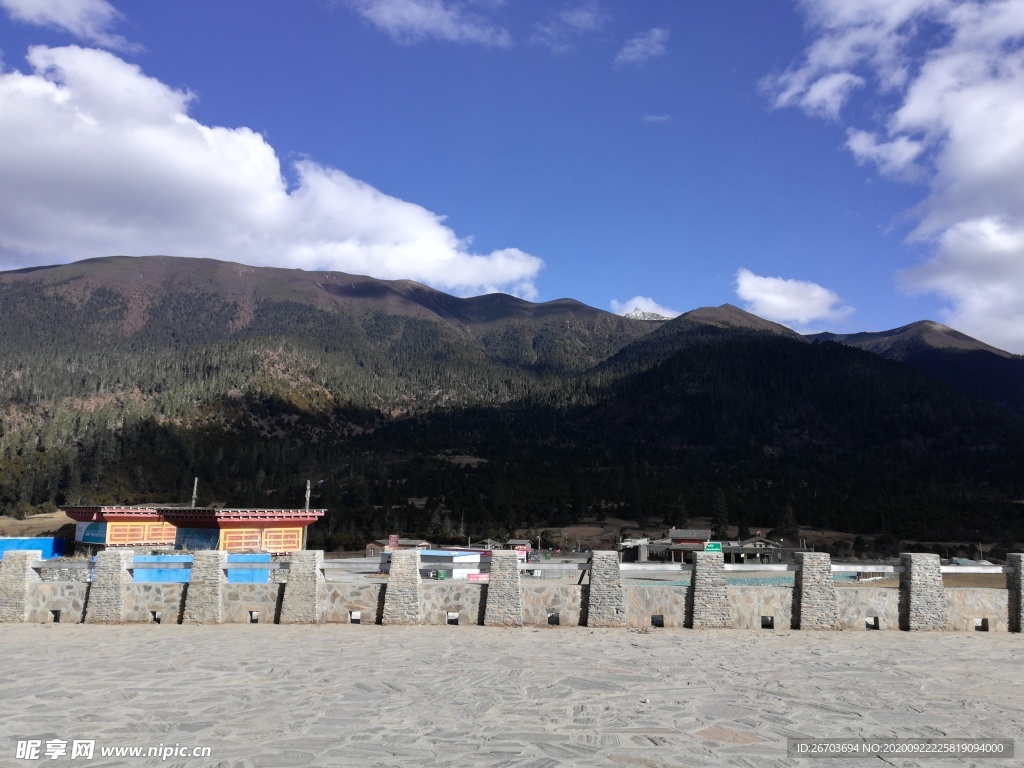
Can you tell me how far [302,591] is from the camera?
1531 cm

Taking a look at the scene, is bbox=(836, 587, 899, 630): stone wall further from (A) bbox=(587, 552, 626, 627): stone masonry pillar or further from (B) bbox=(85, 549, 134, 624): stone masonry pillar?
(B) bbox=(85, 549, 134, 624): stone masonry pillar

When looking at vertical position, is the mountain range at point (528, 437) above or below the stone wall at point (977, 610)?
above

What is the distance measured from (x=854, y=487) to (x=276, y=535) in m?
65.3

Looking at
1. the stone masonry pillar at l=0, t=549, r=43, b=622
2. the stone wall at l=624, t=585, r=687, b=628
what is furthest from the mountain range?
the stone wall at l=624, t=585, r=687, b=628

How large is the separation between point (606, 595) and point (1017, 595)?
27.1 feet

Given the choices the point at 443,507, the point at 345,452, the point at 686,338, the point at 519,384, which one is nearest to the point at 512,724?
the point at 443,507

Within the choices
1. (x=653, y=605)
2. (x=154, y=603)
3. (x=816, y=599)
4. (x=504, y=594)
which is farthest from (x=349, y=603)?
(x=816, y=599)

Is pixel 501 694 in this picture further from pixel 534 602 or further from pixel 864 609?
pixel 864 609

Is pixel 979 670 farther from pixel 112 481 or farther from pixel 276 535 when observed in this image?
pixel 112 481

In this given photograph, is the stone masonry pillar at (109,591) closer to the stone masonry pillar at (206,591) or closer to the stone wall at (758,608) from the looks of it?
the stone masonry pillar at (206,591)

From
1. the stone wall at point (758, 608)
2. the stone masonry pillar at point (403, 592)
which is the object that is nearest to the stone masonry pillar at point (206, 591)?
the stone masonry pillar at point (403, 592)

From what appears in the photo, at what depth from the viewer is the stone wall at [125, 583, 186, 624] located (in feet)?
50.9

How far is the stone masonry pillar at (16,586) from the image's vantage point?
52.0ft

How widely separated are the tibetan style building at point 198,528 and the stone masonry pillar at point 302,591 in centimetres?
2080
